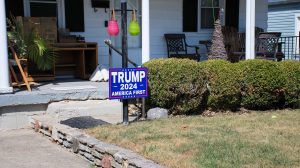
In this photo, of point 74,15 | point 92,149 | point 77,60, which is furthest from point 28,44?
point 92,149

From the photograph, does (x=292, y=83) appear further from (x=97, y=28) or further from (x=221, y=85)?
(x=97, y=28)

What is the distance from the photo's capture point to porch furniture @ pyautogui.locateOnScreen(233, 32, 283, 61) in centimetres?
1150

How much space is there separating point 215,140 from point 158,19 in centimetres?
634

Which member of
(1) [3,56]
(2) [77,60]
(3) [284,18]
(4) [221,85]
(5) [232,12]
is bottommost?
(4) [221,85]

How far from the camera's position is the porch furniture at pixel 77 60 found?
976 centimetres

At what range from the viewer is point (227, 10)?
1263cm

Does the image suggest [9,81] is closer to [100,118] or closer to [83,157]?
[100,118]

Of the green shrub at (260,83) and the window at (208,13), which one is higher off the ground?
the window at (208,13)

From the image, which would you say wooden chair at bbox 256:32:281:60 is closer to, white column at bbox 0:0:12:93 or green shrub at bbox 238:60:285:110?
green shrub at bbox 238:60:285:110

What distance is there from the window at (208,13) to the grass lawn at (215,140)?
530cm

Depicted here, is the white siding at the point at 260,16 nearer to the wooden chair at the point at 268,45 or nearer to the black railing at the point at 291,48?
the wooden chair at the point at 268,45

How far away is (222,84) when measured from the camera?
7840 mm

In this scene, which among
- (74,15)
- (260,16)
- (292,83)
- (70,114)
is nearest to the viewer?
(70,114)

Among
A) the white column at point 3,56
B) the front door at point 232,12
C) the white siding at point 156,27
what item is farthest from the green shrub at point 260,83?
the front door at point 232,12
